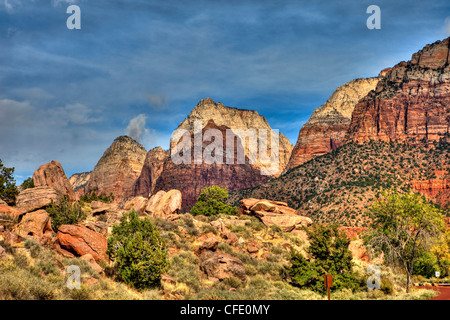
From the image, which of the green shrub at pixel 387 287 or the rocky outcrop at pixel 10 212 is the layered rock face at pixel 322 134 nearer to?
the green shrub at pixel 387 287

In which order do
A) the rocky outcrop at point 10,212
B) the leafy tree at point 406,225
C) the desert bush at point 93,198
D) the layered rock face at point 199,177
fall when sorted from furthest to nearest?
the layered rock face at point 199,177 < the desert bush at point 93,198 < the leafy tree at point 406,225 < the rocky outcrop at point 10,212

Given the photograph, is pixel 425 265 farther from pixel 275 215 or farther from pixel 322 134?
pixel 322 134

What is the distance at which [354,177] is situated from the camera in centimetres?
8944

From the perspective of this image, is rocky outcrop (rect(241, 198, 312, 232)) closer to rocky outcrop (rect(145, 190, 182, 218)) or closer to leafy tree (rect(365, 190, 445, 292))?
rocky outcrop (rect(145, 190, 182, 218))

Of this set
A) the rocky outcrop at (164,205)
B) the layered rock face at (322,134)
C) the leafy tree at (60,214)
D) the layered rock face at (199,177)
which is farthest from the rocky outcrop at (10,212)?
the layered rock face at (322,134)

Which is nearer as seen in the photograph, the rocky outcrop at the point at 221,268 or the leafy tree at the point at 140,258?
the leafy tree at the point at 140,258

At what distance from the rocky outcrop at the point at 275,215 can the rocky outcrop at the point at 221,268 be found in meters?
19.9

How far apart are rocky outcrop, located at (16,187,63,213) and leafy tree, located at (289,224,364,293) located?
24.8 m

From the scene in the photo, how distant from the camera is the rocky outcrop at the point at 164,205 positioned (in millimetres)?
50375

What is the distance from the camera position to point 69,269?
67.3ft

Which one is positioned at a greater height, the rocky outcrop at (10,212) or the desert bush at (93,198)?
the desert bush at (93,198)

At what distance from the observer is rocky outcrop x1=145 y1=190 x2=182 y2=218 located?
5038 cm

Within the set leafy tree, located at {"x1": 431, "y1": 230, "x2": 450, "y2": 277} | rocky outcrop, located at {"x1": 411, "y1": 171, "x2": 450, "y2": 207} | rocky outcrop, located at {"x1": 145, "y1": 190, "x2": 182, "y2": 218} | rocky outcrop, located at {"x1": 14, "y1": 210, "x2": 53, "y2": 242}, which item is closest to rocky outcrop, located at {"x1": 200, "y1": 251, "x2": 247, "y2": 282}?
rocky outcrop, located at {"x1": 14, "y1": 210, "x2": 53, "y2": 242}
